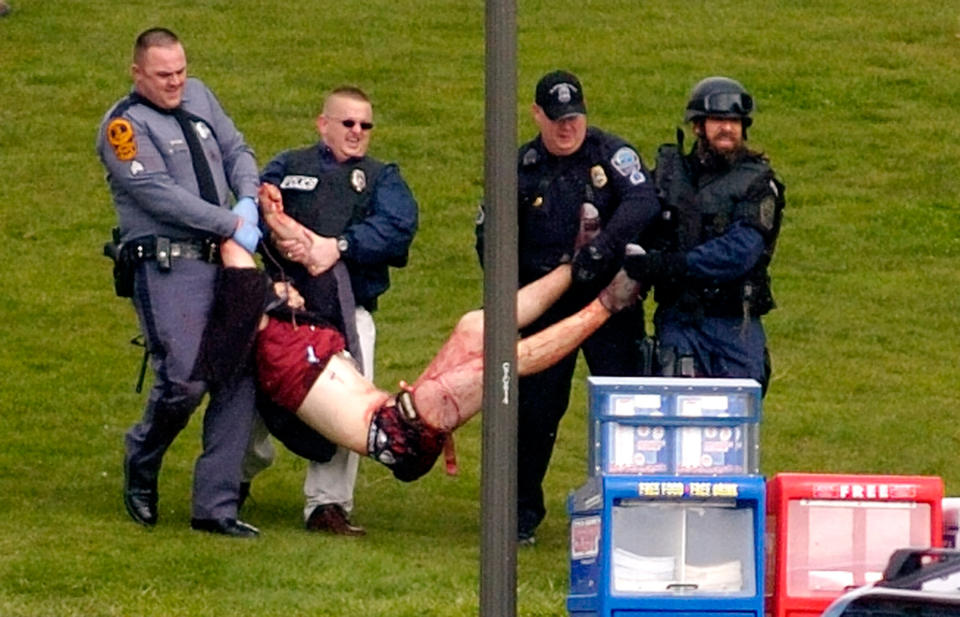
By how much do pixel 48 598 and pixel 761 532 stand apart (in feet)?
9.27

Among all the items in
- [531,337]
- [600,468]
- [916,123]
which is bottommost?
[600,468]

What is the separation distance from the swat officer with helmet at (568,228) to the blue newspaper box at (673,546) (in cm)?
211

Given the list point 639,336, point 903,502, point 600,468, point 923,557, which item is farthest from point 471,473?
point 923,557

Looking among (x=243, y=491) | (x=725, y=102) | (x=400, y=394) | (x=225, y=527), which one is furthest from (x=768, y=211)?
(x=243, y=491)

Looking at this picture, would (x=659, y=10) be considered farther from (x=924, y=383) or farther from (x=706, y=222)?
(x=706, y=222)

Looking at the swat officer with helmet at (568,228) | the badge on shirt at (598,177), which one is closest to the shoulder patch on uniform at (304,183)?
the swat officer with helmet at (568,228)

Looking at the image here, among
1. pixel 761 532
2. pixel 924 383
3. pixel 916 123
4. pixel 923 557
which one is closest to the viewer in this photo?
pixel 923 557

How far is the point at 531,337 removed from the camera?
959 centimetres

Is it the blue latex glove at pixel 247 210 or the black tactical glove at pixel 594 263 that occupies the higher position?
the blue latex glove at pixel 247 210

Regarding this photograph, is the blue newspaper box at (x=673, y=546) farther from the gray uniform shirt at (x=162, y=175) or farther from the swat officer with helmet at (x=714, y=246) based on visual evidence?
the gray uniform shirt at (x=162, y=175)

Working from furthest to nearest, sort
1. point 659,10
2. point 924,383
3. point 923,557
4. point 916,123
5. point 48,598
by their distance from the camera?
point 659,10, point 916,123, point 924,383, point 48,598, point 923,557

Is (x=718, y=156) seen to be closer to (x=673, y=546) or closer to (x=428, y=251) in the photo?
(x=673, y=546)

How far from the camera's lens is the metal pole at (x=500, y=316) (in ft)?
20.4

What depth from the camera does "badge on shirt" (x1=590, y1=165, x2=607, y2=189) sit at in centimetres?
970
